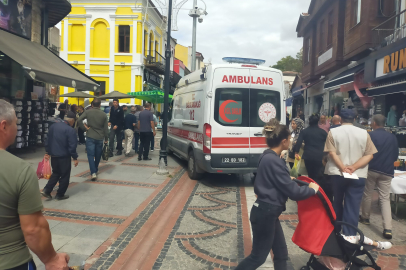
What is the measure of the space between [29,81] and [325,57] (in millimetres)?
14530

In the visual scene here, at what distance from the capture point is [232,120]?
7680 mm

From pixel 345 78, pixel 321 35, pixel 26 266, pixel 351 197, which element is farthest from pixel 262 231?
pixel 321 35

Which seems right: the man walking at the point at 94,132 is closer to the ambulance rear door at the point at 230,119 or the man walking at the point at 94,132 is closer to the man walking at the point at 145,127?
the ambulance rear door at the point at 230,119

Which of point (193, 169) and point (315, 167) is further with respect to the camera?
point (193, 169)

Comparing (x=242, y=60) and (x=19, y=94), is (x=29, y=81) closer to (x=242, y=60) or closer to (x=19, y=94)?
(x=19, y=94)

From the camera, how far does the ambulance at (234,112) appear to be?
755 cm

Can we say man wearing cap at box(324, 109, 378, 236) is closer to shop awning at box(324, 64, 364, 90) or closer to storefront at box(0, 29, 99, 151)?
storefront at box(0, 29, 99, 151)

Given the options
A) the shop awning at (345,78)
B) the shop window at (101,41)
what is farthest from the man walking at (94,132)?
the shop window at (101,41)

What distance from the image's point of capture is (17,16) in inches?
437

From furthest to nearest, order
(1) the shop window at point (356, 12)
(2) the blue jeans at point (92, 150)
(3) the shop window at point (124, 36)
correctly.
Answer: (3) the shop window at point (124, 36)
(1) the shop window at point (356, 12)
(2) the blue jeans at point (92, 150)

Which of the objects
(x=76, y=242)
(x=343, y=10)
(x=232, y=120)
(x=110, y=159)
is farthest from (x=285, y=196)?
(x=343, y=10)

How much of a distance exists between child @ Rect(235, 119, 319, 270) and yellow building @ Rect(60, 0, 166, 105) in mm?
24419

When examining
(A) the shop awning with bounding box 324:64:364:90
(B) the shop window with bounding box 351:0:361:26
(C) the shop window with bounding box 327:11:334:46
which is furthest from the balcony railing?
(C) the shop window with bounding box 327:11:334:46

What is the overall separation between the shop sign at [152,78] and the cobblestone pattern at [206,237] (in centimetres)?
2243
